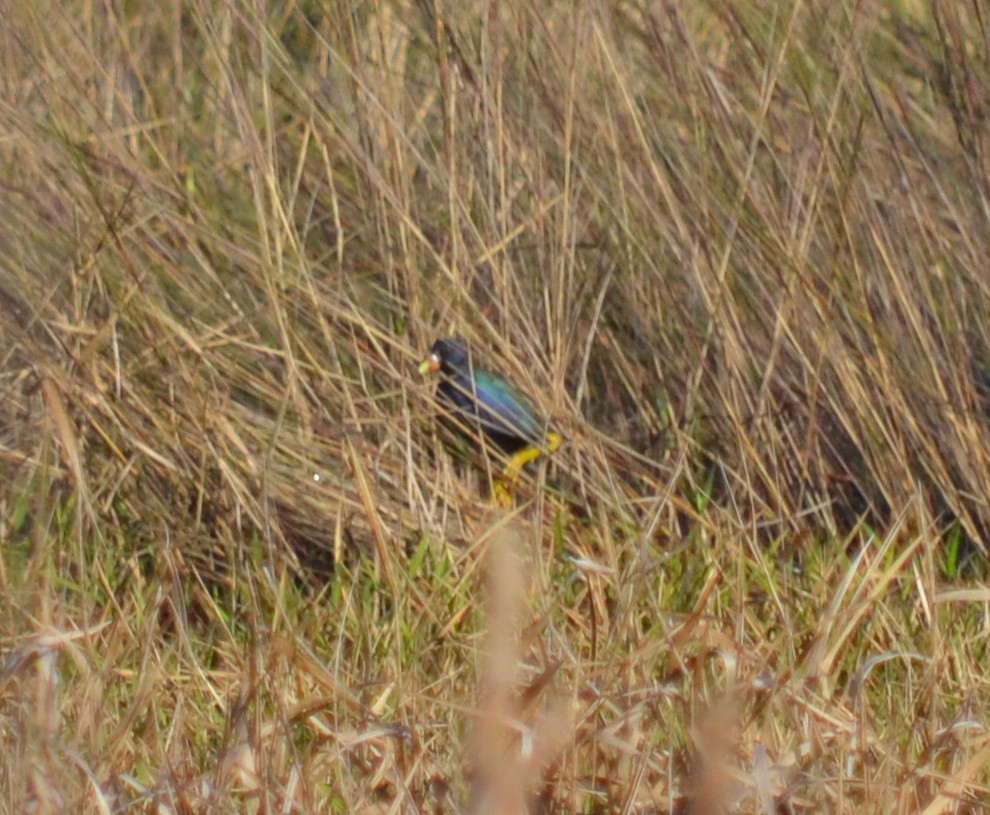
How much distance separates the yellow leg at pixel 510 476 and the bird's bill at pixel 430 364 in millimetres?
205

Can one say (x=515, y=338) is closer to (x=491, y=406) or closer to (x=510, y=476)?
(x=491, y=406)

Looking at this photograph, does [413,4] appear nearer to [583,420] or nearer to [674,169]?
[674,169]

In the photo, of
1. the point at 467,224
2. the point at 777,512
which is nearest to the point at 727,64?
the point at 467,224

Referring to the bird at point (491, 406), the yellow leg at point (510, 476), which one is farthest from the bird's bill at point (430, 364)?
the yellow leg at point (510, 476)

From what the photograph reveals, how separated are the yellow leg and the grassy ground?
1.4 inches

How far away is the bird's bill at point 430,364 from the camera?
299 cm

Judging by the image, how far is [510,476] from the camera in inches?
116

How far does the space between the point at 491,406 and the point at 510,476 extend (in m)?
0.13

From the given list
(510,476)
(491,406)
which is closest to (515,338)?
(491,406)

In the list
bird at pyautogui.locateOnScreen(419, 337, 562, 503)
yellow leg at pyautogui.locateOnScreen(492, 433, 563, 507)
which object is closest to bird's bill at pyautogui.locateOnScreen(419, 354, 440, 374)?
bird at pyautogui.locateOnScreen(419, 337, 562, 503)

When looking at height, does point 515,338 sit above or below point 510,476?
above

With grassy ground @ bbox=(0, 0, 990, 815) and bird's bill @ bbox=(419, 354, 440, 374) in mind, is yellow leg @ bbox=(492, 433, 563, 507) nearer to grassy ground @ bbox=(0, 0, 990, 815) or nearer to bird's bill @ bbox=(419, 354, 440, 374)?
grassy ground @ bbox=(0, 0, 990, 815)

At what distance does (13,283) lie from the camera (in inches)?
109

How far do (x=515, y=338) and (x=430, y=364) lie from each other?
0.17 meters
